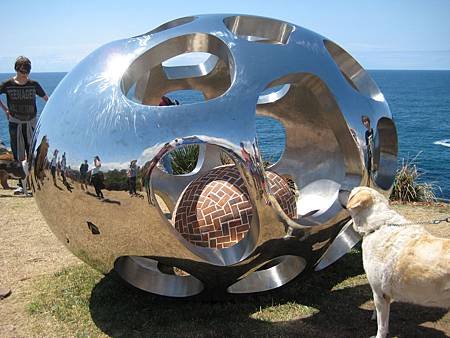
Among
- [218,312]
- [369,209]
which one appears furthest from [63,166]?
[369,209]

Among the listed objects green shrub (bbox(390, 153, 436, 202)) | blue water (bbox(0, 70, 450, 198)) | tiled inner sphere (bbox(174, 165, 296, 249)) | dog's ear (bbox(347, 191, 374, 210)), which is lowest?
blue water (bbox(0, 70, 450, 198))

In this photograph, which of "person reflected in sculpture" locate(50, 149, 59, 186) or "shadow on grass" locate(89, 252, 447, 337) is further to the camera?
"shadow on grass" locate(89, 252, 447, 337)

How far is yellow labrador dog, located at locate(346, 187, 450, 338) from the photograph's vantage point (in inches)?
184

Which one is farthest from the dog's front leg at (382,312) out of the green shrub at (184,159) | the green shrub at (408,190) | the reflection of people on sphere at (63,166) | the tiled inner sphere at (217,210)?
the green shrub at (184,159)

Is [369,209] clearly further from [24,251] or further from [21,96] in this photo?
[21,96]

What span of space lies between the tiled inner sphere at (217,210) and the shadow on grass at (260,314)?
76 cm

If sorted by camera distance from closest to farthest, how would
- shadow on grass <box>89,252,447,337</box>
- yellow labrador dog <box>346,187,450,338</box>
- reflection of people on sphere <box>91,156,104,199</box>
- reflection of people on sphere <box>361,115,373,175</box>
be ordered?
yellow labrador dog <box>346,187,450,338</box>
reflection of people on sphere <box>91,156,104,199</box>
shadow on grass <box>89,252,447,337</box>
reflection of people on sphere <box>361,115,373,175</box>

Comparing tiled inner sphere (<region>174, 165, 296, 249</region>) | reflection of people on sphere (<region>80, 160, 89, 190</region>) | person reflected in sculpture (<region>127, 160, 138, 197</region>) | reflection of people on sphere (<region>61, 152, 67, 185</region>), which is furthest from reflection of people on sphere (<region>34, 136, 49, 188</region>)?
tiled inner sphere (<region>174, 165, 296, 249</region>)

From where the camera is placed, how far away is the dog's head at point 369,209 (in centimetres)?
505

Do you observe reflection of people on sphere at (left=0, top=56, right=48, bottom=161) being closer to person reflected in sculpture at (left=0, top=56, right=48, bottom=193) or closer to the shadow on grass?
person reflected in sculpture at (left=0, top=56, right=48, bottom=193)

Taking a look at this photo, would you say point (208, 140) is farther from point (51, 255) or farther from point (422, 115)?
point (422, 115)

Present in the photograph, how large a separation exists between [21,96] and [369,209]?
26.6 ft

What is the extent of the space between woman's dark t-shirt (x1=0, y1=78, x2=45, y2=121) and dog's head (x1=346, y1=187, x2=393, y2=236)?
7.78 metres

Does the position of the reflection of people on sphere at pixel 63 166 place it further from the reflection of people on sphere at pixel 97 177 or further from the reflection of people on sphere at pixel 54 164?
the reflection of people on sphere at pixel 97 177
